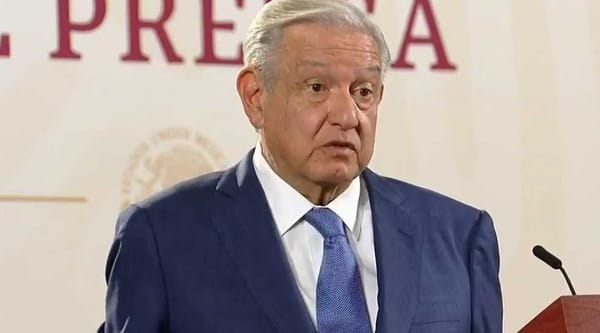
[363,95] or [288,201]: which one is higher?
[363,95]

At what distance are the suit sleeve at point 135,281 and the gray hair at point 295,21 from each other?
0.27 m

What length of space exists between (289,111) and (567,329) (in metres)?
0.46

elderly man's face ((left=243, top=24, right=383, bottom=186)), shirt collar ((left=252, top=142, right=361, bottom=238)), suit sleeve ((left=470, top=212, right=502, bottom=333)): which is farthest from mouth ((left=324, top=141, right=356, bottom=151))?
suit sleeve ((left=470, top=212, right=502, bottom=333))

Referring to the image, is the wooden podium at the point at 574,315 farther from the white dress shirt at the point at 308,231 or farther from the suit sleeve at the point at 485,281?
the white dress shirt at the point at 308,231

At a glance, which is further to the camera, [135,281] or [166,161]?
[166,161]

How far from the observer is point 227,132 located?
99.5 inches

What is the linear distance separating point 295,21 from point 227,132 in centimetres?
81

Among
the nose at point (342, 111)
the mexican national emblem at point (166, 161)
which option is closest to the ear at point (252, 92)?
the nose at point (342, 111)

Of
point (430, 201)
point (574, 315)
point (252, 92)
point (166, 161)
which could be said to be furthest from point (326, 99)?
point (166, 161)

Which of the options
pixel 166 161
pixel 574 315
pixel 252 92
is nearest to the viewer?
pixel 574 315

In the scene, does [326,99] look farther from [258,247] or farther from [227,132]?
[227,132]

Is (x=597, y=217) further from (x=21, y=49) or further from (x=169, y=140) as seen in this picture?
(x=21, y=49)

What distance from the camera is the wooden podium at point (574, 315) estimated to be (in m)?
1.61

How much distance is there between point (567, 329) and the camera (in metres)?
1.61
